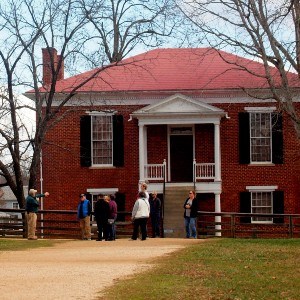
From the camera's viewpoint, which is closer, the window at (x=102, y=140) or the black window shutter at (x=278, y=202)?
the black window shutter at (x=278, y=202)

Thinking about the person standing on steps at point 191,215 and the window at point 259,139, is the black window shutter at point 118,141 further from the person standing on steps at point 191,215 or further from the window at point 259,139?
the person standing on steps at point 191,215

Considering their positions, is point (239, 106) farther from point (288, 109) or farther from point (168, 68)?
point (288, 109)

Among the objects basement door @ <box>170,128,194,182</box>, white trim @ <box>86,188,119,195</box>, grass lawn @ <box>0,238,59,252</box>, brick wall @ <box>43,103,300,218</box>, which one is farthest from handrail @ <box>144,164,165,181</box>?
grass lawn @ <box>0,238,59,252</box>

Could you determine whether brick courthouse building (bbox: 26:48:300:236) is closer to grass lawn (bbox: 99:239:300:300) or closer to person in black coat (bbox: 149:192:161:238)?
person in black coat (bbox: 149:192:161:238)

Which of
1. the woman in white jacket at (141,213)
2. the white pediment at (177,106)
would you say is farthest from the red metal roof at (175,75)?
the woman in white jacket at (141,213)

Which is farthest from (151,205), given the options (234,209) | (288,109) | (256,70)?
(256,70)

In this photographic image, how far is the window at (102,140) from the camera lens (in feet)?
132

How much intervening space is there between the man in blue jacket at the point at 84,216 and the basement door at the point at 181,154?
29.3 ft

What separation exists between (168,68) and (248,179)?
247 inches

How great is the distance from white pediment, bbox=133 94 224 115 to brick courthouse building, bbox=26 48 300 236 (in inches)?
1.6

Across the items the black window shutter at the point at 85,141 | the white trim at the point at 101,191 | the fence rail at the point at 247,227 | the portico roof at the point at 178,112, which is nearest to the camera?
the fence rail at the point at 247,227

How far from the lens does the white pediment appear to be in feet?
128

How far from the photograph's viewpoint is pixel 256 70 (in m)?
40.7

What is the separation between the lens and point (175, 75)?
137 ft
